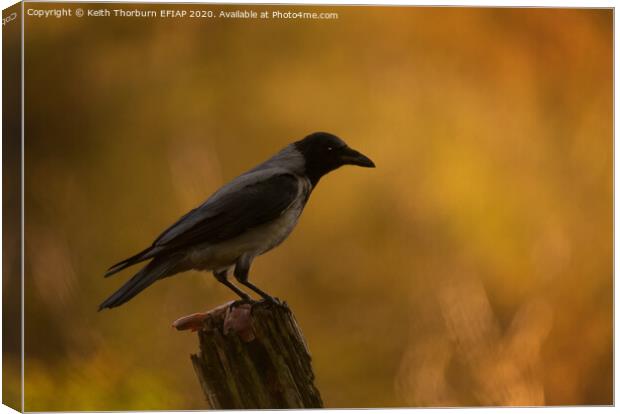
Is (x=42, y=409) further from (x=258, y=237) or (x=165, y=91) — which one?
(x=165, y=91)

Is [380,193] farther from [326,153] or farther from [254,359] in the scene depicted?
[254,359]

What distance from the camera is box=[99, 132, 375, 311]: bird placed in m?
7.79

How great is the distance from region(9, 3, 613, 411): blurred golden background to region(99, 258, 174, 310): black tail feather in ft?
1.45

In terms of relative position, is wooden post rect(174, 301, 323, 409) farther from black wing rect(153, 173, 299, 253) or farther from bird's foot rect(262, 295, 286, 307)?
black wing rect(153, 173, 299, 253)

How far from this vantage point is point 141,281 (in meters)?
7.66

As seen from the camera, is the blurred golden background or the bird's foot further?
the blurred golden background

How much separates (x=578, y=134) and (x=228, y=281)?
3.28m

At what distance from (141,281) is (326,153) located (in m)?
2.00

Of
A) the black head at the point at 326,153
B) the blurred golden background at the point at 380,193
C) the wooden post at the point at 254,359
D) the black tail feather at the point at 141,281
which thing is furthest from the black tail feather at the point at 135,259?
the black head at the point at 326,153

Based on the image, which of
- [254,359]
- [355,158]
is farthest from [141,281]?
[355,158]

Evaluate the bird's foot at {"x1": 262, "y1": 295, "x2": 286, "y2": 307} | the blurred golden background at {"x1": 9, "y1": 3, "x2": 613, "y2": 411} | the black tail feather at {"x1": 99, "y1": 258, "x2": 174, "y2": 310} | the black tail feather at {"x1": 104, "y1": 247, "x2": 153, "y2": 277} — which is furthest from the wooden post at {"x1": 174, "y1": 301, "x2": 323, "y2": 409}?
the blurred golden background at {"x1": 9, "y1": 3, "x2": 613, "y2": 411}

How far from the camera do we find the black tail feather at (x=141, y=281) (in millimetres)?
7531

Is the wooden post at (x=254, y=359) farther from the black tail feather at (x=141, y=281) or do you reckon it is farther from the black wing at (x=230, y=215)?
the black wing at (x=230, y=215)

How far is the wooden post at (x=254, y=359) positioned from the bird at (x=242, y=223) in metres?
0.76
